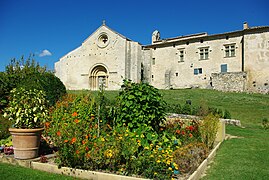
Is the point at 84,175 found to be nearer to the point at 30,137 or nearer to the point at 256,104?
the point at 30,137

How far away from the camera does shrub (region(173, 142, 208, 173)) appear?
4.68m

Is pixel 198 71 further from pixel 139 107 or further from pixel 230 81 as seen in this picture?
pixel 139 107

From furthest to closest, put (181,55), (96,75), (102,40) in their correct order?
1. (96,75)
2. (102,40)
3. (181,55)

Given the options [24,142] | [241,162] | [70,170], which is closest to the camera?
[70,170]

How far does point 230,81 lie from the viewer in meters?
27.9

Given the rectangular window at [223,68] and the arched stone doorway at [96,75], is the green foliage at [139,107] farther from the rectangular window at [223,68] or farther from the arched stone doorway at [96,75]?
the arched stone doorway at [96,75]

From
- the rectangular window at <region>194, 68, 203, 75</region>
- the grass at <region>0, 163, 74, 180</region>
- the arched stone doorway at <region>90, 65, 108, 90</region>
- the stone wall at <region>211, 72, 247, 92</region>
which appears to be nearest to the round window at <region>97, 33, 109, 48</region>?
the arched stone doorway at <region>90, 65, 108, 90</region>

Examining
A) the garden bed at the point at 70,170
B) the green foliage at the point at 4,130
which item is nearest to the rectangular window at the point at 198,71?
Answer: the garden bed at the point at 70,170

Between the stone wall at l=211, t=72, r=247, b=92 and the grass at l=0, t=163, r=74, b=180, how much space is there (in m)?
26.9

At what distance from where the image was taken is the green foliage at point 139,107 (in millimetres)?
5480

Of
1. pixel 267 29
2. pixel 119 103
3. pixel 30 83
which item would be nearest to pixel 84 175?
pixel 119 103

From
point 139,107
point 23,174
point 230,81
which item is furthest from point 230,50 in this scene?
point 23,174

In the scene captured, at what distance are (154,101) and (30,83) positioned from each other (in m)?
5.86

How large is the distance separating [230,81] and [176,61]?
8269 mm
